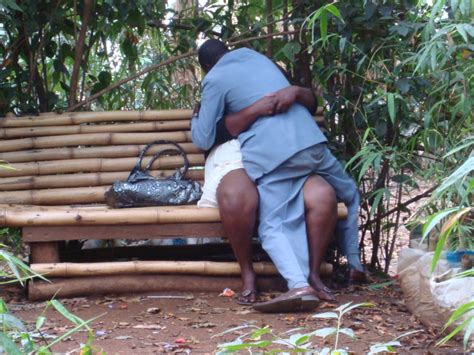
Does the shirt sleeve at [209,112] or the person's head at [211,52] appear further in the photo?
the person's head at [211,52]

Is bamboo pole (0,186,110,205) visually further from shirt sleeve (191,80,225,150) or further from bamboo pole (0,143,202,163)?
shirt sleeve (191,80,225,150)

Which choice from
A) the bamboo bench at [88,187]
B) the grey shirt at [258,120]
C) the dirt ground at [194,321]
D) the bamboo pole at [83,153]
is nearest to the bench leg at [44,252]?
the bamboo bench at [88,187]

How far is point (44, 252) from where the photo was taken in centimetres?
499

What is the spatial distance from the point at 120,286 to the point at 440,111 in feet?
6.49

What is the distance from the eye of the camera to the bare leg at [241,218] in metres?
4.87

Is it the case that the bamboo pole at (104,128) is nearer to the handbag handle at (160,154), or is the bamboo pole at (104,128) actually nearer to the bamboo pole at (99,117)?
the bamboo pole at (99,117)

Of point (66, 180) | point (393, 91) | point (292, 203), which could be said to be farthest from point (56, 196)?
point (393, 91)

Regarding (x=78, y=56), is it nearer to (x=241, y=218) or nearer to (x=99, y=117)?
(x=99, y=117)

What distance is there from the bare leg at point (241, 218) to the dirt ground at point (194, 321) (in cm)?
15

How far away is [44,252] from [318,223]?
1.47m

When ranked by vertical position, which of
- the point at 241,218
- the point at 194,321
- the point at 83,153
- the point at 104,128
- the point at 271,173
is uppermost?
the point at 104,128

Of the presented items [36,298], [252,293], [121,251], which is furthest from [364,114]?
[36,298]

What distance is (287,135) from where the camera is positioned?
16.5ft

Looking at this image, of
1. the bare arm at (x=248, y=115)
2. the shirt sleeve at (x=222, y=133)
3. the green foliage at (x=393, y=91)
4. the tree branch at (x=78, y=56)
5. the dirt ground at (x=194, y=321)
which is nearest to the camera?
the dirt ground at (x=194, y=321)
